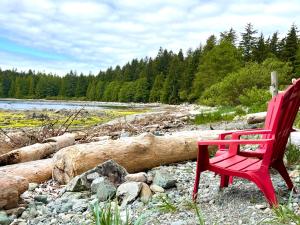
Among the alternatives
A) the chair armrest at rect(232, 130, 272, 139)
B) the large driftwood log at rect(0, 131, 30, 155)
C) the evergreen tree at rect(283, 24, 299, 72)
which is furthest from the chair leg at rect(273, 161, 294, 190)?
the evergreen tree at rect(283, 24, 299, 72)

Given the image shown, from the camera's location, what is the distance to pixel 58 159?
6277mm

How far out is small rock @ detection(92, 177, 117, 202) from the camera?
4846 millimetres

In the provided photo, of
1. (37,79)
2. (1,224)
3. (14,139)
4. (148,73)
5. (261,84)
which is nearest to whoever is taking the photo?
(1,224)

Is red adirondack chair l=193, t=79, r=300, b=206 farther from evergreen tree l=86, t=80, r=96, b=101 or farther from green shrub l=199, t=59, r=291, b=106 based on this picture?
evergreen tree l=86, t=80, r=96, b=101

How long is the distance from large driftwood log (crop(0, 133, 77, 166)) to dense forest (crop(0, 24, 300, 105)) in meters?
11.5

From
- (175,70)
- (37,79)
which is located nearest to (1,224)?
(175,70)

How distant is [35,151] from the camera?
8.23 metres

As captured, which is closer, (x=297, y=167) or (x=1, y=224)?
(x=1, y=224)

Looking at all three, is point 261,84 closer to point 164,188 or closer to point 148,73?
point 164,188

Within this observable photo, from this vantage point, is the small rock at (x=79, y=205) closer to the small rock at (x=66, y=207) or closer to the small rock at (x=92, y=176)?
the small rock at (x=66, y=207)

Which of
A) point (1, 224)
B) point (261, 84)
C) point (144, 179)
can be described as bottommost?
point (1, 224)

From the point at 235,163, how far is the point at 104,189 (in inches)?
61.3

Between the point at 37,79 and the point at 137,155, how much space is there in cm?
13371

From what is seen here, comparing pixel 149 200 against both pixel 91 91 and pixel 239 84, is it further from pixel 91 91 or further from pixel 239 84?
pixel 91 91
